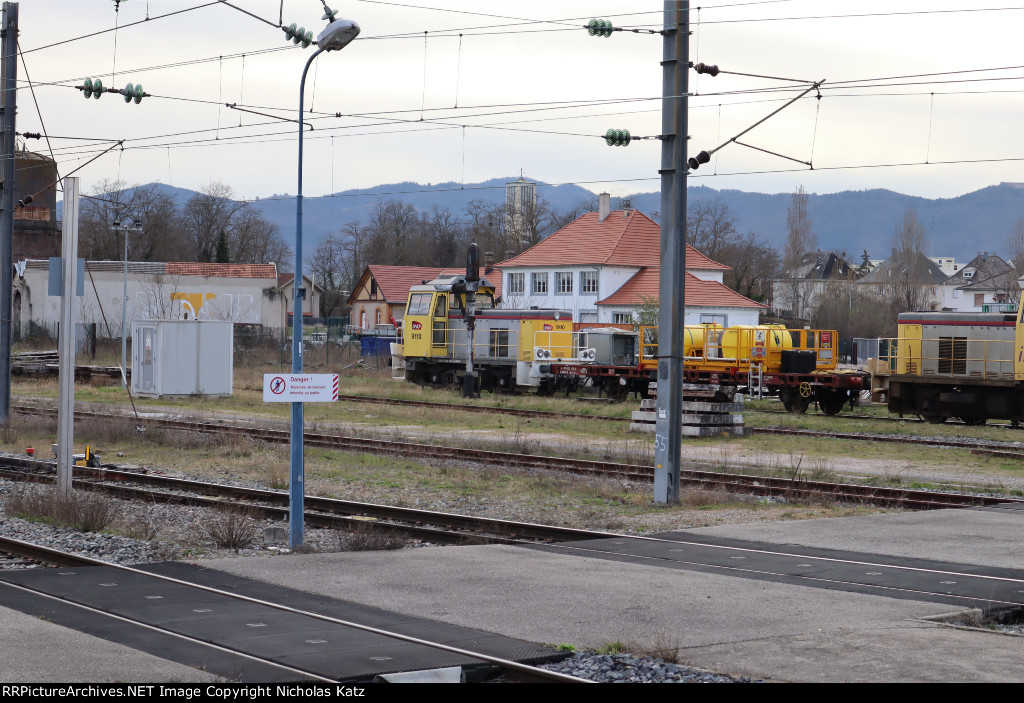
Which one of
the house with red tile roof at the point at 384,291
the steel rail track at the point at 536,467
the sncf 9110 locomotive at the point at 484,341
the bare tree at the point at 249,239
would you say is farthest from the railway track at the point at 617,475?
the bare tree at the point at 249,239

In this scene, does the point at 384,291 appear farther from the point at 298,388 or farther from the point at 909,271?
the point at 298,388

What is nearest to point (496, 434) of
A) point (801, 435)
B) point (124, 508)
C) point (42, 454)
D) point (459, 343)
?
point (801, 435)

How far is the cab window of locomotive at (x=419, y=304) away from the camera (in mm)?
45438

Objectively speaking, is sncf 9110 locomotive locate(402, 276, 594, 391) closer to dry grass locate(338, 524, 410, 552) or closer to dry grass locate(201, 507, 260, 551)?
dry grass locate(201, 507, 260, 551)

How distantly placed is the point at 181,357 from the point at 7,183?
42.8ft

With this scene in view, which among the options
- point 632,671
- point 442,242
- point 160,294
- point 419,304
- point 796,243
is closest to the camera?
point 632,671

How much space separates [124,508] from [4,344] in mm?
12495

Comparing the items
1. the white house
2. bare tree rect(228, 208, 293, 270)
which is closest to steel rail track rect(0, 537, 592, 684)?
bare tree rect(228, 208, 293, 270)

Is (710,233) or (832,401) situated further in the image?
(710,233)

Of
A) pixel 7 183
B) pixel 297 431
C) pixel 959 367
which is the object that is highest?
pixel 7 183

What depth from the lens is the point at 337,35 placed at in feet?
38.2

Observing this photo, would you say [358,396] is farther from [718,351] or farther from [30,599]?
[30,599]

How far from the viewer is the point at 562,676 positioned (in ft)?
22.6

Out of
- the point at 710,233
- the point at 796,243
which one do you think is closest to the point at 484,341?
the point at 710,233
